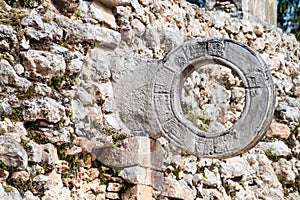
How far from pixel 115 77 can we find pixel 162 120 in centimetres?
67

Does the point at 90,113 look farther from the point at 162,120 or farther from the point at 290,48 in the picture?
the point at 290,48

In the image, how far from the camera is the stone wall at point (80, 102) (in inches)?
196

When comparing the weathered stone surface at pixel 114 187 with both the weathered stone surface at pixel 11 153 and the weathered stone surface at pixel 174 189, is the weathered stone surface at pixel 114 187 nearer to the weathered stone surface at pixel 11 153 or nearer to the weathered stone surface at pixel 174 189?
the weathered stone surface at pixel 174 189

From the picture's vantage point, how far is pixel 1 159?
4.72 m

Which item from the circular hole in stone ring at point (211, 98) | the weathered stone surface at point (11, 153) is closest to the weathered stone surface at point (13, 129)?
the weathered stone surface at point (11, 153)

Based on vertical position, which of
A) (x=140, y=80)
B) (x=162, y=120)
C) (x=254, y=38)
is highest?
(x=254, y=38)

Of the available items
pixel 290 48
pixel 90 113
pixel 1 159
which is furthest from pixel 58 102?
pixel 290 48

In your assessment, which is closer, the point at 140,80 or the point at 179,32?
the point at 140,80

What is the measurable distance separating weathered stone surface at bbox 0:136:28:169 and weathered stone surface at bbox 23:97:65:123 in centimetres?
33

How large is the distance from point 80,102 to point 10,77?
79 centimetres

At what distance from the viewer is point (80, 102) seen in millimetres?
5582

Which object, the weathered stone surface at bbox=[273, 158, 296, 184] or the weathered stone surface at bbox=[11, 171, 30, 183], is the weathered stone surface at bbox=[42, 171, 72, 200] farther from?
the weathered stone surface at bbox=[273, 158, 296, 184]

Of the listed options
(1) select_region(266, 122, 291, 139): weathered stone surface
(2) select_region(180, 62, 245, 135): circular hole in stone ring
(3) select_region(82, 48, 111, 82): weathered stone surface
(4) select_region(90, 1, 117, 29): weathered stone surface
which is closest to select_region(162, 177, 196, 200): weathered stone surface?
(2) select_region(180, 62, 245, 135): circular hole in stone ring

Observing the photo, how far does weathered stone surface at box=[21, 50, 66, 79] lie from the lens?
16.8ft
